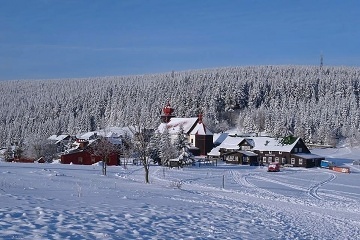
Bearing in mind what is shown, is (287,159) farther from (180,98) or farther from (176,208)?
(180,98)

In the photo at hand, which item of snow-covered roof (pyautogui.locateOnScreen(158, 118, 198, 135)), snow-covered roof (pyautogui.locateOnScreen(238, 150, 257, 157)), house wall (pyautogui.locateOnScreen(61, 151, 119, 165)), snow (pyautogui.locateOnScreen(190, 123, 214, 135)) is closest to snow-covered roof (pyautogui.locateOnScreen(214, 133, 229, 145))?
snow (pyautogui.locateOnScreen(190, 123, 214, 135))

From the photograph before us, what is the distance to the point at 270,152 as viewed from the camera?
76125 millimetres

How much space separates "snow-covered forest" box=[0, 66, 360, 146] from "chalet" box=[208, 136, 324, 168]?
32708mm

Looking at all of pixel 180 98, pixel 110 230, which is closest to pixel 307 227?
pixel 110 230

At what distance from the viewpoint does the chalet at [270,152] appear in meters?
72.8

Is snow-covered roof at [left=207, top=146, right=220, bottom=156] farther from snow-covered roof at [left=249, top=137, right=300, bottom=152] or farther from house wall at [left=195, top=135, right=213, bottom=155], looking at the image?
snow-covered roof at [left=249, top=137, right=300, bottom=152]

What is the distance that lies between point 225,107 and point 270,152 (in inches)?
2664

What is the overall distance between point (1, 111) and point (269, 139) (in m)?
148

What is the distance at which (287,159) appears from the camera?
74.1 meters

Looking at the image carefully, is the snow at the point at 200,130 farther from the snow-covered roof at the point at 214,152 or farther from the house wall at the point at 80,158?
the house wall at the point at 80,158

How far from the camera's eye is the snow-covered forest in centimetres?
11912

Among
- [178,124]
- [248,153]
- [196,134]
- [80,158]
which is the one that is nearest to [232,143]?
[248,153]

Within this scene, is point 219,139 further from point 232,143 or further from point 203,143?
point 232,143

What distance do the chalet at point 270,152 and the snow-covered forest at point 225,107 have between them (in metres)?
32.7
